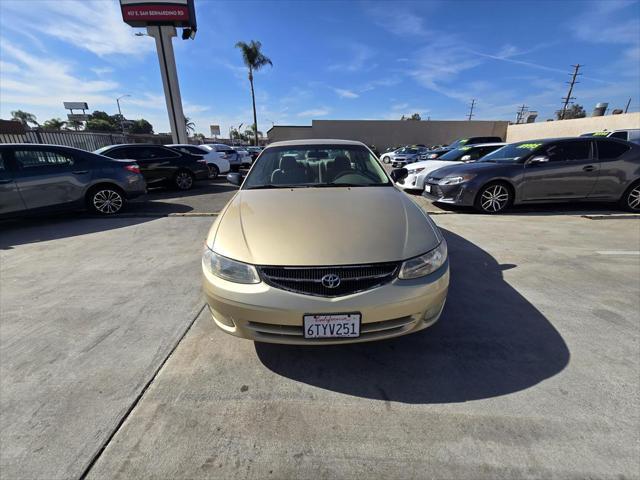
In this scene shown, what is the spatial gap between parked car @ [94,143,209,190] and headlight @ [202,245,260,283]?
8.13m

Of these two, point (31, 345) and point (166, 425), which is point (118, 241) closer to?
point (31, 345)

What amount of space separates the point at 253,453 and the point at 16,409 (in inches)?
58.3

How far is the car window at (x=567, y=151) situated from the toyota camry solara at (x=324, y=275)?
5.24 metres

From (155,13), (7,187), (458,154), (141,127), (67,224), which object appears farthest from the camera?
(141,127)

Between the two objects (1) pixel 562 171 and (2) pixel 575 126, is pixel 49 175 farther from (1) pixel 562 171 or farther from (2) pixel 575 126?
(2) pixel 575 126

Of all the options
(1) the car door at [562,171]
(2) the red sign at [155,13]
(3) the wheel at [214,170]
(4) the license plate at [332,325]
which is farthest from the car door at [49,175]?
(2) the red sign at [155,13]

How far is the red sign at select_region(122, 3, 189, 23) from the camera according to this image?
1784cm

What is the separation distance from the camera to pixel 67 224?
5.70 metres

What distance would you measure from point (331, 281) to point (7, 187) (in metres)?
6.41

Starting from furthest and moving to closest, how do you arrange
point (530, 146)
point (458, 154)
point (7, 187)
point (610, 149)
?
1. point (458, 154)
2. point (530, 146)
3. point (610, 149)
4. point (7, 187)

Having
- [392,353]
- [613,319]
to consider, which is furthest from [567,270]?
[392,353]

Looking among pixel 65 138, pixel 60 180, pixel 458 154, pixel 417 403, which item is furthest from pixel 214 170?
pixel 417 403

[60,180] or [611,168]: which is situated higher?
[611,168]

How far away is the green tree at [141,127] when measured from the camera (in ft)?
239
